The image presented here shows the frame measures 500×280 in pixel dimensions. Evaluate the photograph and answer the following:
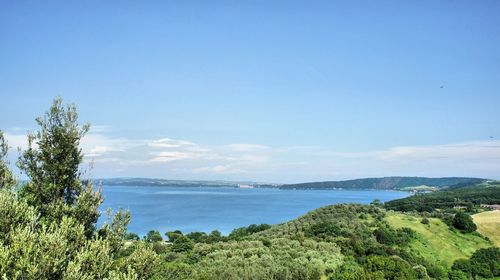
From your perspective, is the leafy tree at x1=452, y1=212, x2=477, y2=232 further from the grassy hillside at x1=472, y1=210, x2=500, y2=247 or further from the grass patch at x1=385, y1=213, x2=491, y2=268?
the grassy hillside at x1=472, y1=210, x2=500, y2=247

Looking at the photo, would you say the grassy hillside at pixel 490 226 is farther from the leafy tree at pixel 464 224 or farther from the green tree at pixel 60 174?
the green tree at pixel 60 174

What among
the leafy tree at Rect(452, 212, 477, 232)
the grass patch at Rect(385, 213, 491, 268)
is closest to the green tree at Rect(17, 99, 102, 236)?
the grass patch at Rect(385, 213, 491, 268)

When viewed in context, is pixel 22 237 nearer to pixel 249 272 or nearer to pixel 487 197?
pixel 249 272

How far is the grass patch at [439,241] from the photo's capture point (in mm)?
73850

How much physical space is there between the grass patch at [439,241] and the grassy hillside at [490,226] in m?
4.34

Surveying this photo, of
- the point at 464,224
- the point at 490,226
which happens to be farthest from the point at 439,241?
the point at 490,226

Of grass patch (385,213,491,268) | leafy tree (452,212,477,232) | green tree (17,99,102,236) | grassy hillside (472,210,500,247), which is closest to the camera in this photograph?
green tree (17,99,102,236)

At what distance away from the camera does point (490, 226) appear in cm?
9081

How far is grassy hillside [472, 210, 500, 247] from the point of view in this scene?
86875mm

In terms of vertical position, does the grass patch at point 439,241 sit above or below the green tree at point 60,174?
below

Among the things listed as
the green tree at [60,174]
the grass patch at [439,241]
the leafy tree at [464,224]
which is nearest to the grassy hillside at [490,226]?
the leafy tree at [464,224]

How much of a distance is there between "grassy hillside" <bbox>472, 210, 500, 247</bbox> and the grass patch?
4.34 metres

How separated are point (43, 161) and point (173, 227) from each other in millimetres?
146495

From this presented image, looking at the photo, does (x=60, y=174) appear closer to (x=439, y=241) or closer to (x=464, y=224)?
(x=439, y=241)
